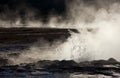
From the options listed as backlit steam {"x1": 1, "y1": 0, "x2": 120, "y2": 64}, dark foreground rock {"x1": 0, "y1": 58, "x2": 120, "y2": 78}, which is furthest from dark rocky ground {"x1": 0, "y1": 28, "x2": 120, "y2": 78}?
backlit steam {"x1": 1, "y1": 0, "x2": 120, "y2": 64}

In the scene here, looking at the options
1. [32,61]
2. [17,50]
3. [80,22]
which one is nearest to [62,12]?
[80,22]

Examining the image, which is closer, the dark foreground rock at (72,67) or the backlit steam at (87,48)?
the dark foreground rock at (72,67)

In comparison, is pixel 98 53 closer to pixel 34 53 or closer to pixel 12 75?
pixel 34 53

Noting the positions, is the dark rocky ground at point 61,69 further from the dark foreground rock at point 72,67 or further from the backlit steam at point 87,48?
the backlit steam at point 87,48

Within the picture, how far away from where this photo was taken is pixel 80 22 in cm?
12506

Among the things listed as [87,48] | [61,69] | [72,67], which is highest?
[87,48]

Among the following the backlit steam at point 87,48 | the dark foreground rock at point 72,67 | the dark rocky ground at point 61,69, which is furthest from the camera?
the backlit steam at point 87,48

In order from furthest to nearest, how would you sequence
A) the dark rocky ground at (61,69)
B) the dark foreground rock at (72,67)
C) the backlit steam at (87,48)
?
1. the backlit steam at (87,48)
2. the dark foreground rock at (72,67)
3. the dark rocky ground at (61,69)

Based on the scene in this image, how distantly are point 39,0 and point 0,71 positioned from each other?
3763 inches

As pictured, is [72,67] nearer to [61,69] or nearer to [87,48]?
[61,69]

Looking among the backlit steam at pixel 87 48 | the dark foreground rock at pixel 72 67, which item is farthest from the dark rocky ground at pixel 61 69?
the backlit steam at pixel 87 48

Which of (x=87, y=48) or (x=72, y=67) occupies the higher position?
(x=87, y=48)

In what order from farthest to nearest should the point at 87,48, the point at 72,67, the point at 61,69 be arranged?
1. the point at 87,48
2. the point at 72,67
3. the point at 61,69

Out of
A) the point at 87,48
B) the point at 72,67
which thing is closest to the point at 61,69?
the point at 72,67
